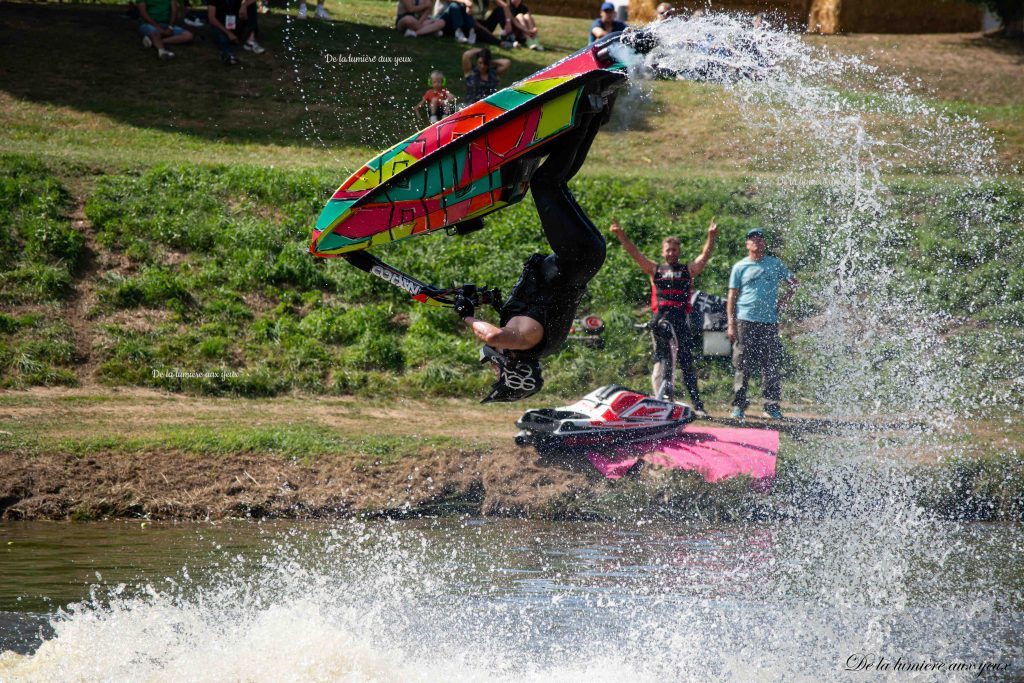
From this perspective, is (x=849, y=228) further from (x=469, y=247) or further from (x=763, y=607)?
(x=763, y=607)

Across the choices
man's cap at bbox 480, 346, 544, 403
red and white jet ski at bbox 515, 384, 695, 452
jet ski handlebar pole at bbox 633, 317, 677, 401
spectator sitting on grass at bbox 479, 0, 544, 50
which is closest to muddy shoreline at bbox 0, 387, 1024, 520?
red and white jet ski at bbox 515, 384, 695, 452

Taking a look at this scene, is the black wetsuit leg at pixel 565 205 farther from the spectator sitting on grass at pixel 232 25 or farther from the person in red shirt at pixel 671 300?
the spectator sitting on grass at pixel 232 25

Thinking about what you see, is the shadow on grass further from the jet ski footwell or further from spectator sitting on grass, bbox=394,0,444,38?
the jet ski footwell

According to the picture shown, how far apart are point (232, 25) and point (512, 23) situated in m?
5.89

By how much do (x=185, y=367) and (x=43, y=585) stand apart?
5.83m

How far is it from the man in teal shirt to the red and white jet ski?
2.11m

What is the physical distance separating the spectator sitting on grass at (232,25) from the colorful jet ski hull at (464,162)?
15.0 meters

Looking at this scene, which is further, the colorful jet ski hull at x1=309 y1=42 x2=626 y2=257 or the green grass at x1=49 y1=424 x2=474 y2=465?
the green grass at x1=49 y1=424 x2=474 y2=465

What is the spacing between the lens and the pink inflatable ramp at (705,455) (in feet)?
35.8

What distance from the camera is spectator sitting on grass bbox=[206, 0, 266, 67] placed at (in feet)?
69.6

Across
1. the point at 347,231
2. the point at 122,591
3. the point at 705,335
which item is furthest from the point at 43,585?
the point at 705,335

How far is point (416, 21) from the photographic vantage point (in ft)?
75.6

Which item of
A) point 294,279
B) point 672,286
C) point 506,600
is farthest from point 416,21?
point 506,600

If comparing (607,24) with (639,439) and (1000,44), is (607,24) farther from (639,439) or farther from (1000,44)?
(1000,44)
